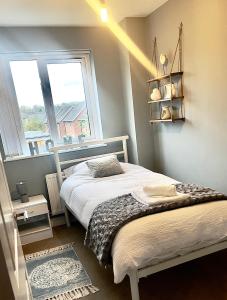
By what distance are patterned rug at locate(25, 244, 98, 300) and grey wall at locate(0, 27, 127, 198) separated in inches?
37.9

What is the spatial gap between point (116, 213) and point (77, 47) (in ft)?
7.89

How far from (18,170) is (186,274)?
7.52ft

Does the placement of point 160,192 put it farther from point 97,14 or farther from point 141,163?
point 97,14

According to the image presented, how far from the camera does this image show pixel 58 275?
2275 millimetres

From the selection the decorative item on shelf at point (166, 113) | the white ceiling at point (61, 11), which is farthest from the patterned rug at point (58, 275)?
the white ceiling at point (61, 11)

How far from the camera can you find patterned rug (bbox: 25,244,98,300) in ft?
6.68

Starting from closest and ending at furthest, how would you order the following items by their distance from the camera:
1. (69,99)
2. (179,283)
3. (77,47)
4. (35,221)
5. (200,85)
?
(179,283) → (200,85) → (35,221) → (77,47) → (69,99)

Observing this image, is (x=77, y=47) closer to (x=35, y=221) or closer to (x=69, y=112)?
(x=69, y=112)

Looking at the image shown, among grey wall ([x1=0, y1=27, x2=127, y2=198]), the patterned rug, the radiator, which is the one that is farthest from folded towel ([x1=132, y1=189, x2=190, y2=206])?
grey wall ([x1=0, y1=27, x2=127, y2=198])

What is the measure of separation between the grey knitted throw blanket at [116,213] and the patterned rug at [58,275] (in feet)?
1.35

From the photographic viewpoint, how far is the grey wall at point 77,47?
122 inches

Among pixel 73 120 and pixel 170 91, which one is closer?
pixel 170 91

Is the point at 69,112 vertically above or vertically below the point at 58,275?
above

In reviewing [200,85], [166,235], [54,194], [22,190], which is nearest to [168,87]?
[200,85]
